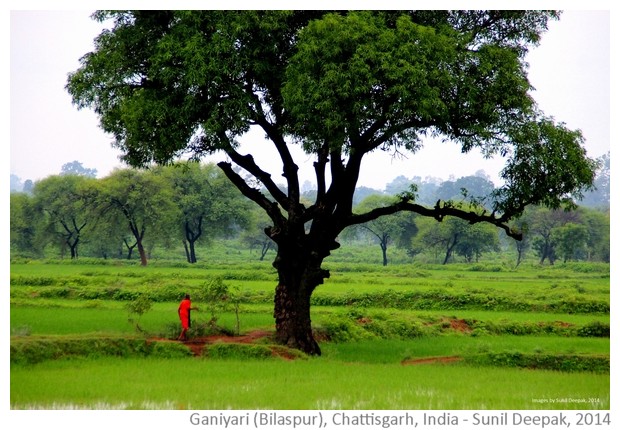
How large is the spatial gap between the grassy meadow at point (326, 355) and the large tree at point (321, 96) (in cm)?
320

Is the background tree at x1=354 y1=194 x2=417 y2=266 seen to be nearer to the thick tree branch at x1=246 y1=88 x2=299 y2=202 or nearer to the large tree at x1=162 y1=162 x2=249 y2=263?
the large tree at x1=162 y1=162 x2=249 y2=263

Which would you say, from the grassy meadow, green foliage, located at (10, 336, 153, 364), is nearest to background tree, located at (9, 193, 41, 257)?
the grassy meadow

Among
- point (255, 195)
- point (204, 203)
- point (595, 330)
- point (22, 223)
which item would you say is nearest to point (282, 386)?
point (255, 195)

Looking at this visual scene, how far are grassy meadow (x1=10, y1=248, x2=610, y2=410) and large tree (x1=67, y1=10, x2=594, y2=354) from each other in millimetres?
3198

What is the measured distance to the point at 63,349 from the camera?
16.1m

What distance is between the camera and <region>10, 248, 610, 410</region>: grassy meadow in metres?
12.5

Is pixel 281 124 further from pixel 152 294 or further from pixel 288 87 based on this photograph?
pixel 152 294

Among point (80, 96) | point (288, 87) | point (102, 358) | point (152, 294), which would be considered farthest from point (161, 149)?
point (152, 294)

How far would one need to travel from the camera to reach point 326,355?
1950 cm

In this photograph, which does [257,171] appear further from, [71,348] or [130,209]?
[130,209]

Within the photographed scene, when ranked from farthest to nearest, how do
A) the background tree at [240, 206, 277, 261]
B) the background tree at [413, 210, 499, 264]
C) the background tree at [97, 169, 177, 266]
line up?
the background tree at [240, 206, 277, 261] → the background tree at [413, 210, 499, 264] → the background tree at [97, 169, 177, 266]

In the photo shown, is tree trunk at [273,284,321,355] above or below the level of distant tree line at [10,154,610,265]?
below

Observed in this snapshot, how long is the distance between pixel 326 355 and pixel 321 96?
7.62 metres

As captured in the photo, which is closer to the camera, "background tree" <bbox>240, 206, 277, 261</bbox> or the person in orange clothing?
the person in orange clothing
